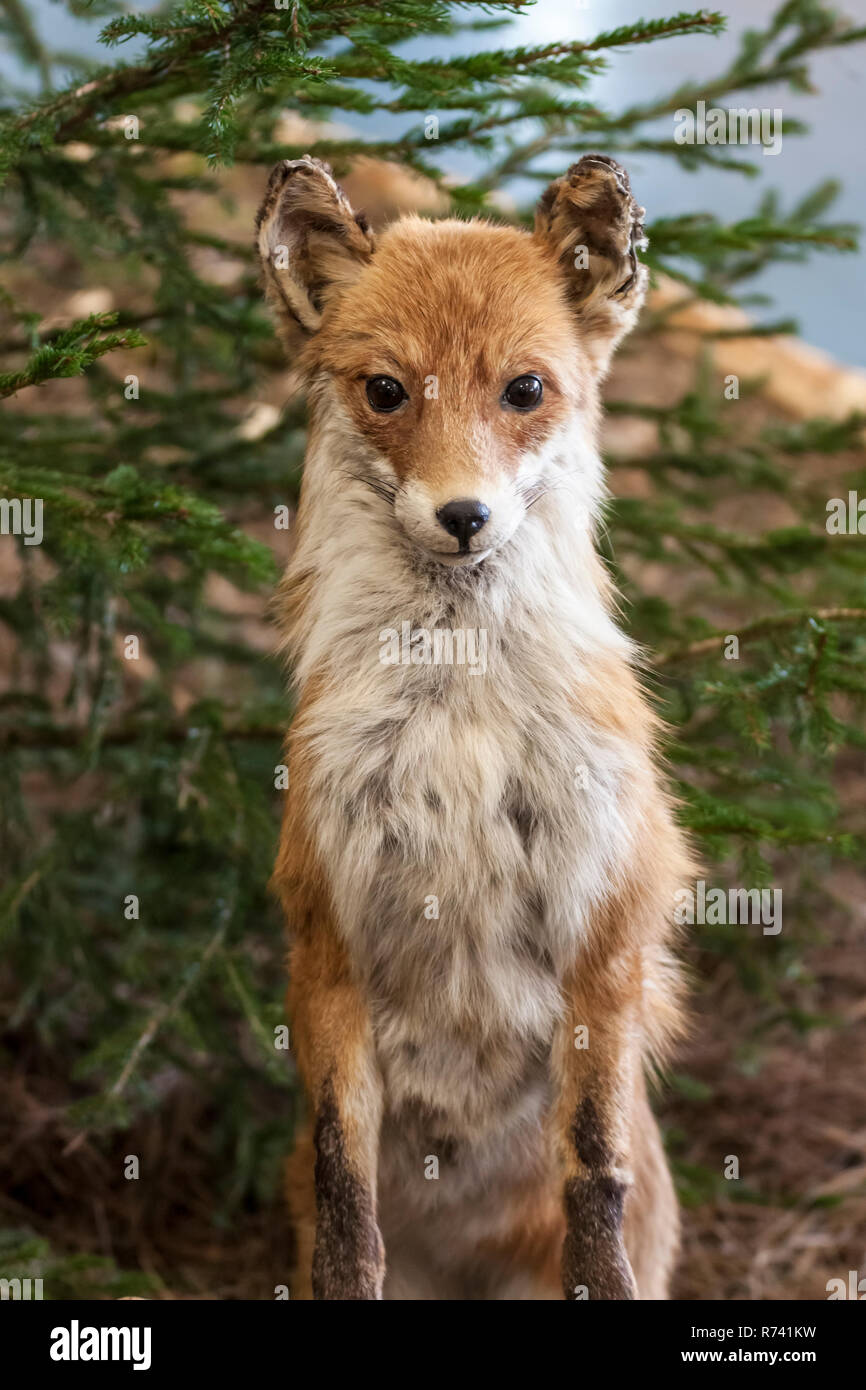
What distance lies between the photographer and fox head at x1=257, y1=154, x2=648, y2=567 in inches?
82.4

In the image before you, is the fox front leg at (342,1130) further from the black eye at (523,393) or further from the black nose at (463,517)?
the black eye at (523,393)

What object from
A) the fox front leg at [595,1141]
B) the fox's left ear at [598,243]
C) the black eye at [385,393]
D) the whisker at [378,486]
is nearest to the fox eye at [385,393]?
the black eye at [385,393]

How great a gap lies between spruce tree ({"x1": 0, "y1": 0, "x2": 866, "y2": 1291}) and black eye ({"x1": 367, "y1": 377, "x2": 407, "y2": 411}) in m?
0.49

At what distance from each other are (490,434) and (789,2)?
2.41 meters

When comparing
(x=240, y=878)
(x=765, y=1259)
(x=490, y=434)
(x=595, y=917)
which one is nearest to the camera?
(x=490, y=434)

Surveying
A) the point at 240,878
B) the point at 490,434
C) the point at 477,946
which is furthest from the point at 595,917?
the point at 240,878

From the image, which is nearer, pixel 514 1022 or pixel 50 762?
pixel 514 1022

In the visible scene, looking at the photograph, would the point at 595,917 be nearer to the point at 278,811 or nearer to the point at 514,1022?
the point at 514,1022

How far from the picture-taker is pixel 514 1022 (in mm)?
2295

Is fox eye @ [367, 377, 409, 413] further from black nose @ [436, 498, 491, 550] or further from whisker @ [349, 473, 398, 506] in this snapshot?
black nose @ [436, 498, 491, 550]

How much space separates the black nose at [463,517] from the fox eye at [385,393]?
29cm

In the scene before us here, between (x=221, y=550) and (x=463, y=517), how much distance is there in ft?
2.80

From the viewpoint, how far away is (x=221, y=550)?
2.68 meters

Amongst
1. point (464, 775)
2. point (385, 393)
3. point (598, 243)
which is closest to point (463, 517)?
point (385, 393)
